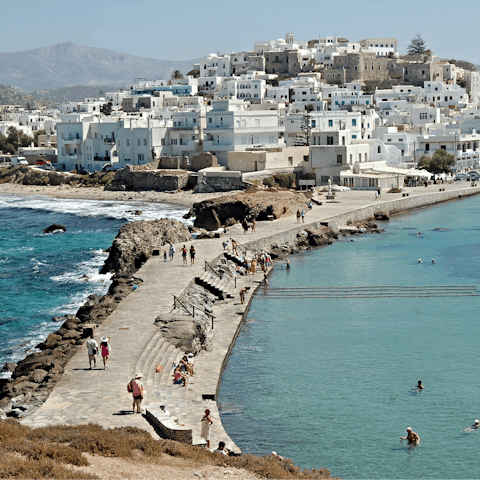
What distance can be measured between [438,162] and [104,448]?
55645mm

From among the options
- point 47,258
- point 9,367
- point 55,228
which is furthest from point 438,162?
point 9,367

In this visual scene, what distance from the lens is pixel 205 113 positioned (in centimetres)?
6631

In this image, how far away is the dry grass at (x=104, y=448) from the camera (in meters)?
10.8

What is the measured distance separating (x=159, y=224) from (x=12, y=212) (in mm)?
24311

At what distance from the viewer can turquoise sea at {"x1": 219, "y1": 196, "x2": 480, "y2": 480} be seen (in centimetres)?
1491

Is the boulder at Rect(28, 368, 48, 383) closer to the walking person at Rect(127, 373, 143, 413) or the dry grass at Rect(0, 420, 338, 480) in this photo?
the walking person at Rect(127, 373, 143, 413)

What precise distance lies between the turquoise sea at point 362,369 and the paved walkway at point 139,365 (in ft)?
1.76

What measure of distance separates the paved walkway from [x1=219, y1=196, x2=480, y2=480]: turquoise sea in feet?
1.76

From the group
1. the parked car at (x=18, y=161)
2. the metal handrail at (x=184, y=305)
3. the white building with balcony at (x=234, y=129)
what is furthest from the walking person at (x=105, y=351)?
the parked car at (x=18, y=161)

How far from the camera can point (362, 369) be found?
63.4 feet

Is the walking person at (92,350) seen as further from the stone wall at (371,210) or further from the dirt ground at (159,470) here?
the stone wall at (371,210)

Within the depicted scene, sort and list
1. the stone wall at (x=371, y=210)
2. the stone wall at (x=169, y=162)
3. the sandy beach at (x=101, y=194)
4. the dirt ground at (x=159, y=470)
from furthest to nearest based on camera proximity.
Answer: the stone wall at (x=169, y=162), the sandy beach at (x=101, y=194), the stone wall at (x=371, y=210), the dirt ground at (x=159, y=470)

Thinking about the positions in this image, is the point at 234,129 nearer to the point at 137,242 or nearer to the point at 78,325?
the point at 137,242

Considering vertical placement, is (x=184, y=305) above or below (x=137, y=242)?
below
